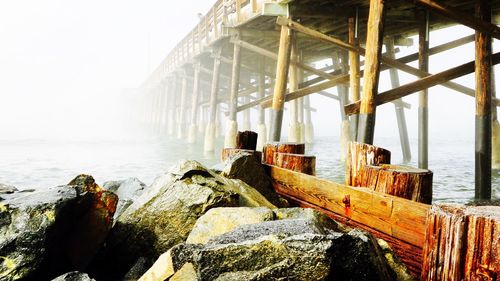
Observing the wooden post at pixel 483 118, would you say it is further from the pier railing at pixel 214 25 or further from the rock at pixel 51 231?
the rock at pixel 51 231

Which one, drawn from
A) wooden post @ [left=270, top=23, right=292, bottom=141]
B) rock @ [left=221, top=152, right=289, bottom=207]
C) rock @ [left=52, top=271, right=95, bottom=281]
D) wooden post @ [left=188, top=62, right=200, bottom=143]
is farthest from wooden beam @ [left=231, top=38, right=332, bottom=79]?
rock @ [left=52, top=271, right=95, bottom=281]

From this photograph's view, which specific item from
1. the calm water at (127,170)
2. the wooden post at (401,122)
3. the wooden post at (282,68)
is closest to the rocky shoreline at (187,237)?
the wooden post at (282,68)

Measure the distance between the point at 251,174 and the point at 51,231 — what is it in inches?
64.8

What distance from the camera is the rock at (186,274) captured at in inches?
56.1

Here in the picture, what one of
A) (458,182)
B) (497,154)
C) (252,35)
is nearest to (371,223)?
(458,182)

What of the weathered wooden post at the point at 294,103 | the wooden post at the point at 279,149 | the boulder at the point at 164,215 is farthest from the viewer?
the weathered wooden post at the point at 294,103

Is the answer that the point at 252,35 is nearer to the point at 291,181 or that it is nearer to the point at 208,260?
the point at 291,181

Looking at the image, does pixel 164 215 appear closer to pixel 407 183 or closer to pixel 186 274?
pixel 186 274

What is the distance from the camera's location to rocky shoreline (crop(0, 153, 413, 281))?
1.30 meters

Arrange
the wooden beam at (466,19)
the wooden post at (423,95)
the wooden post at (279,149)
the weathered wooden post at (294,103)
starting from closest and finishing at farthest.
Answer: the wooden post at (279,149)
the wooden beam at (466,19)
the wooden post at (423,95)
the weathered wooden post at (294,103)

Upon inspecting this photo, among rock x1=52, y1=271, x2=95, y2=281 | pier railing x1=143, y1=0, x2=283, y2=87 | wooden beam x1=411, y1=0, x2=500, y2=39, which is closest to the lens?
rock x1=52, y1=271, x2=95, y2=281

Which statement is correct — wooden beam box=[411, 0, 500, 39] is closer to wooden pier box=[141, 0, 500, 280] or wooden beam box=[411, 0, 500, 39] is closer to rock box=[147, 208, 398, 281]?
wooden pier box=[141, 0, 500, 280]

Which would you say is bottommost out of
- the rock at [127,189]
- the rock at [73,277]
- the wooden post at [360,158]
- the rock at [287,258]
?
the rock at [73,277]

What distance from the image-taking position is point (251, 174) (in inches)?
121
